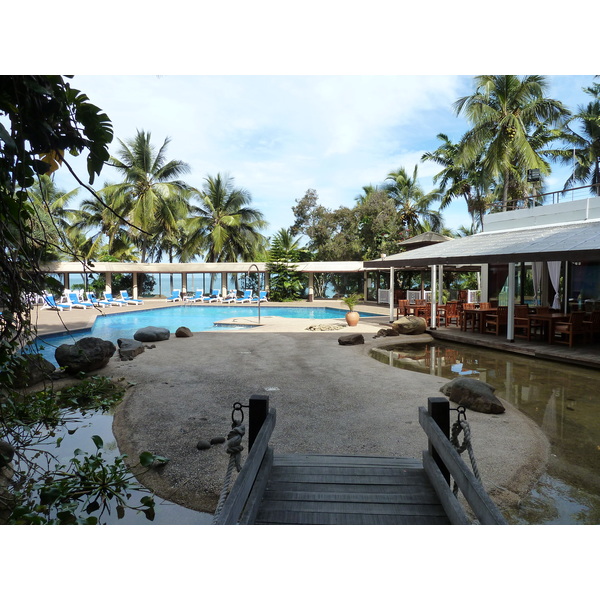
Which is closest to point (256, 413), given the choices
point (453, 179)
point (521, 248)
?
point (521, 248)

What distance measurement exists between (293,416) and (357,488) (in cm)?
221

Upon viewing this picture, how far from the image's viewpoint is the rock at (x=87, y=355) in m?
6.73

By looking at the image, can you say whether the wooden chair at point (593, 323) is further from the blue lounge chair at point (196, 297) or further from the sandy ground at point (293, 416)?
the blue lounge chair at point (196, 297)

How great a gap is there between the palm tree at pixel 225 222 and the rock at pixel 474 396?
72.4ft

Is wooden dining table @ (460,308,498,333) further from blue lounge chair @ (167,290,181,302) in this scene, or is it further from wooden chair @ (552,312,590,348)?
blue lounge chair @ (167,290,181,302)

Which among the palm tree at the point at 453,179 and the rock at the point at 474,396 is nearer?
the rock at the point at 474,396

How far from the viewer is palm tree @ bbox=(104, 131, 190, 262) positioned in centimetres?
2419


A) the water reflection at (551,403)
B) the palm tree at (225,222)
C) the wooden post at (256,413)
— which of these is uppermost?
the palm tree at (225,222)

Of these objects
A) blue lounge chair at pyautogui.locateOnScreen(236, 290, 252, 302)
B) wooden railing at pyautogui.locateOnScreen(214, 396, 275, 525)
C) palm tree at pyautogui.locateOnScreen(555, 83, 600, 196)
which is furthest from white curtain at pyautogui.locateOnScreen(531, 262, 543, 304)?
palm tree at pyautogui.locateOnScreen(555, 83, 600, 196)

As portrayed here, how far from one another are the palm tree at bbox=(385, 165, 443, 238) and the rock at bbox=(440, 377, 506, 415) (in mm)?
22167

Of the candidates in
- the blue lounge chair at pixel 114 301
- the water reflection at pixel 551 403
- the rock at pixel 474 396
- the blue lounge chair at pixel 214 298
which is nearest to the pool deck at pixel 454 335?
the water reflection at pixel 551 403

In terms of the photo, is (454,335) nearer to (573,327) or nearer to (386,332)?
(386,332)
